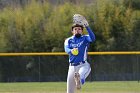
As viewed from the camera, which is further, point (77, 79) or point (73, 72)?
point (73, 72)

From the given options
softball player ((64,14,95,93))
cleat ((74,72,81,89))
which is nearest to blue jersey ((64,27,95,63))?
softball player ((64,14,95,93))

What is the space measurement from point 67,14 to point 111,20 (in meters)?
3.04

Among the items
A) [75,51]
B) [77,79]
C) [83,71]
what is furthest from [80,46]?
[77,79]

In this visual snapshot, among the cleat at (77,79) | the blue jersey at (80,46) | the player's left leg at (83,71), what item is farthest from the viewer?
the blue jersey at (80,46)

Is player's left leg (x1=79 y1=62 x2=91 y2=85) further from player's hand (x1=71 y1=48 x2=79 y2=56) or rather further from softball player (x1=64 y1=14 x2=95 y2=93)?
player's hand (x1=71 y1=48 x2=79 y2=56)

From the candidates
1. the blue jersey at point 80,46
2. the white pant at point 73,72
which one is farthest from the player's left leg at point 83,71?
the blue jersey at point 80,46

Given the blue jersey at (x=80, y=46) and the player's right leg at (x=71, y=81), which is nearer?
the player's right leg at (x=71, y=81)

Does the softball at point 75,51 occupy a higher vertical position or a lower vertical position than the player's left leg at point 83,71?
higher

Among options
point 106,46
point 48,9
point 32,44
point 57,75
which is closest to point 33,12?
point 48,9

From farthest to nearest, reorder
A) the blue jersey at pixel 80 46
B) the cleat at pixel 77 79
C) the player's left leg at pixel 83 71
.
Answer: the blue jersey at pixel 80 46
the player's left leg at pixel 83 71
the cleat at pixel 77 79

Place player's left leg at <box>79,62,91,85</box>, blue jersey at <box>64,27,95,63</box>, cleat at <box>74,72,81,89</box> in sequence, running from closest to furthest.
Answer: cleat at <box>74,72,81,89</box> → player's left leg at <box>79,62,91,85</box> → blue jersey at <box>64,27,95,63</box>

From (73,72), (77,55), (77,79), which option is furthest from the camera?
(77,55)

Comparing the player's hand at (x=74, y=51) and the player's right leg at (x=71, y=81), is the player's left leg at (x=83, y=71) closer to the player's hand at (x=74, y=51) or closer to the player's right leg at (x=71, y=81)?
the player's right leg at (x=71, y=81)

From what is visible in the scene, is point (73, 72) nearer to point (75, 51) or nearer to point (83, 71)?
point (83, 71)
